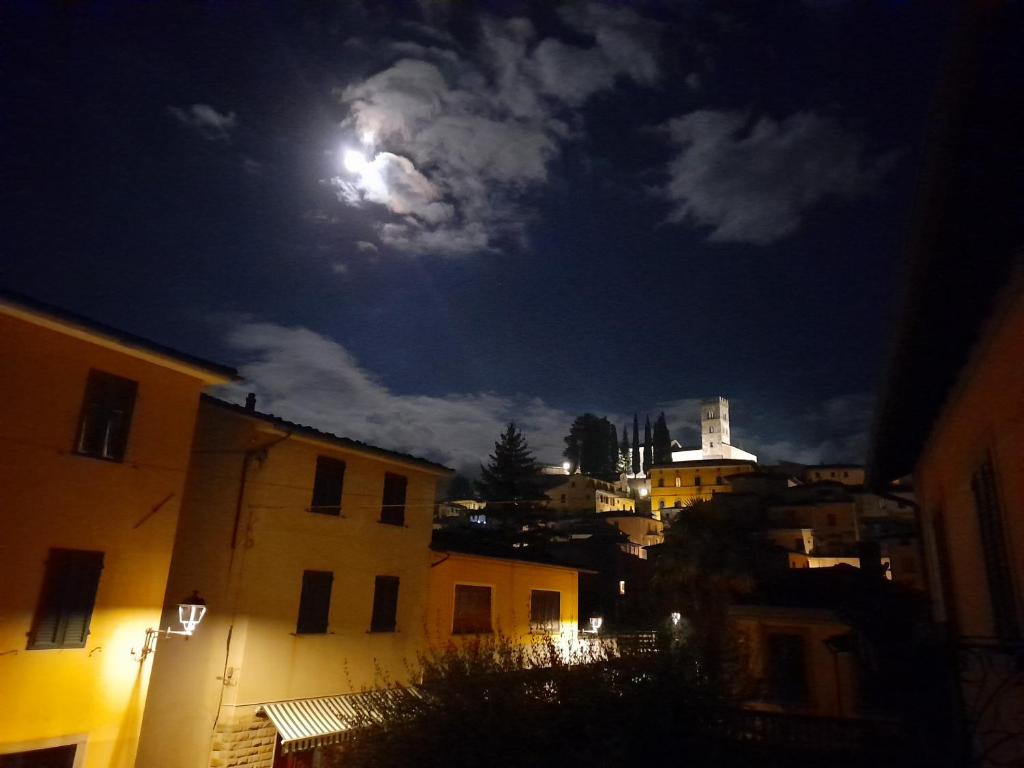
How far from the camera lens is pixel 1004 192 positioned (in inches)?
112

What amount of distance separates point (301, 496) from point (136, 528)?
5.50m

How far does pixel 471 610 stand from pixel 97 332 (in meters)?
15.5

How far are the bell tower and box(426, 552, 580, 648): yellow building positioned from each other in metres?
106

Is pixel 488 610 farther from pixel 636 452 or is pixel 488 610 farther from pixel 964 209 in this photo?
pixel 636 452

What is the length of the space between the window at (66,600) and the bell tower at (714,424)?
123047 mm

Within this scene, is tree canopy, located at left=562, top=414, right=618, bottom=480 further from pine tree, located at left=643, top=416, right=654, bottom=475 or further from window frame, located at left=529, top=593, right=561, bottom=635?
window frame, located at left=529, top=593, right=561, bottom=635

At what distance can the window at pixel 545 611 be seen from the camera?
24.8 meters

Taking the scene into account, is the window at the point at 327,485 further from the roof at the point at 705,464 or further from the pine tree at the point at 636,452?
the pine tree at the point at 636,452

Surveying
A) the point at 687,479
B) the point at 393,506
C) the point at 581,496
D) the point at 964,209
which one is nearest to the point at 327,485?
the point at 393,506

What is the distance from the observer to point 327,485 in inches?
728

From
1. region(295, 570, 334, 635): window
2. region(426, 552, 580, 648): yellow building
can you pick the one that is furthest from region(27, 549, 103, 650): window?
region(426, 552, 580, 648): yellow building

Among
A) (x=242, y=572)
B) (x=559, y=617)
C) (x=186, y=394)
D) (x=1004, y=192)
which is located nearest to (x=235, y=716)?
(x=242, y=572)

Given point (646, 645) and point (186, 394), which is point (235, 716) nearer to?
point (186, 394)

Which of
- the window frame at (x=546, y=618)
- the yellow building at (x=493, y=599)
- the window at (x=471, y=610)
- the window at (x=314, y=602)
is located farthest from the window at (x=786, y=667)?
the window at (x=314, y=602)
